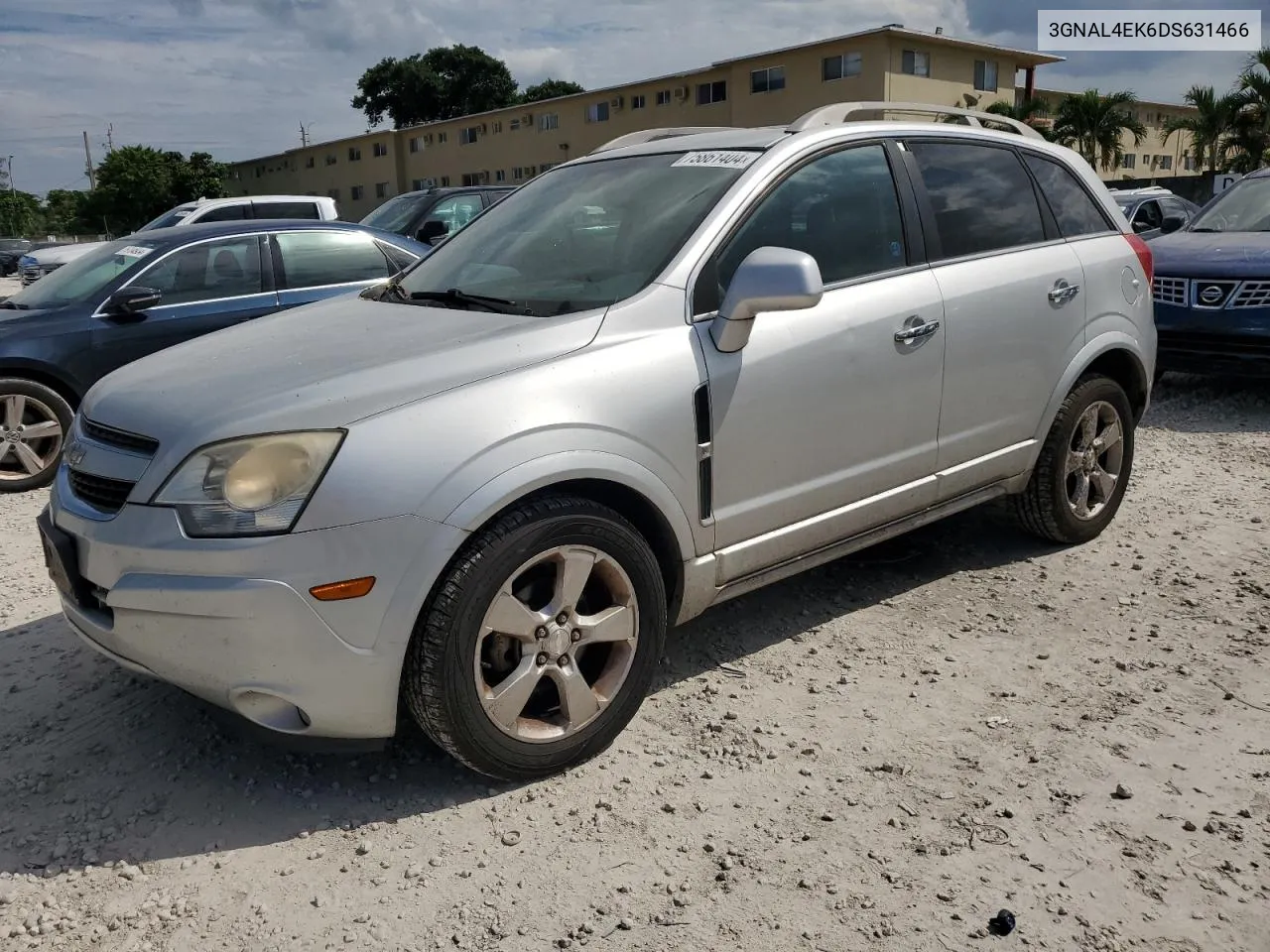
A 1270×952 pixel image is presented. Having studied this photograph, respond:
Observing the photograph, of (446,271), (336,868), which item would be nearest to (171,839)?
(336,868)

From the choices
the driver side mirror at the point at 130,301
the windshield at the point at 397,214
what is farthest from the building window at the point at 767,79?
the driver side mirror at the point at 130,301

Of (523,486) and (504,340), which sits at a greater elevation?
(504,340)

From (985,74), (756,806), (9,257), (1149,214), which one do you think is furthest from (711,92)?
(756,806)

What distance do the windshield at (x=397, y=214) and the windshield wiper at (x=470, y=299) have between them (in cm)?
902

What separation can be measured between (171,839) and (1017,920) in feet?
6.97

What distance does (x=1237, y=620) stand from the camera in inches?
159

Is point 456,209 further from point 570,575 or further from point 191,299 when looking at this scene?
point 570,575

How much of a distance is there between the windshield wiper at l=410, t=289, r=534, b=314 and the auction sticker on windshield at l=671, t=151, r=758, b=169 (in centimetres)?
83

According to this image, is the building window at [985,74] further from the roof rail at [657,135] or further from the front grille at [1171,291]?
the roof rail at [657,135]

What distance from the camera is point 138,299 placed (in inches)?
265

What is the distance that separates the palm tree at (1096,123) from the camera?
37219mm

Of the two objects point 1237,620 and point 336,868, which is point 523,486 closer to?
point 336,868

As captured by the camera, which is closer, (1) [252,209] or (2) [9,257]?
(1) [252,209]

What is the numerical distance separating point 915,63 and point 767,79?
5.15m
